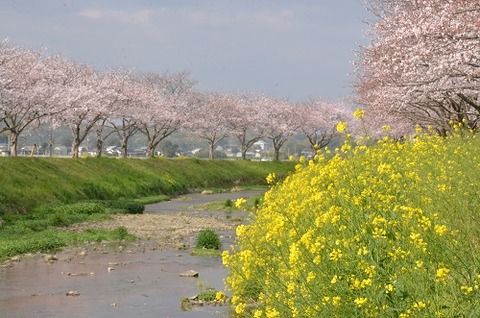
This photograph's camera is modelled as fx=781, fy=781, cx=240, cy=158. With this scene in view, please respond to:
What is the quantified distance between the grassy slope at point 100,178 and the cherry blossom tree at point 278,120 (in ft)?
100

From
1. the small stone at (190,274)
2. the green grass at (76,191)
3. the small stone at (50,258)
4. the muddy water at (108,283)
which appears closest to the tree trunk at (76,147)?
the green grass at (76,191)

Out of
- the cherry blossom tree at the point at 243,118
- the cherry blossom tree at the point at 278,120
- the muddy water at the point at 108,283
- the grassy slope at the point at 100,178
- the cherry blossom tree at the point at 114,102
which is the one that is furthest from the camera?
the cherry blossom tree at the point at 278,120

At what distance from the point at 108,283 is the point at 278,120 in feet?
297

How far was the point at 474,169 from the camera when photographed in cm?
1446

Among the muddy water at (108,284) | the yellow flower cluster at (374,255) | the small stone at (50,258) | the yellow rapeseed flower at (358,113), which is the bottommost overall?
the muddy water at (108,284)

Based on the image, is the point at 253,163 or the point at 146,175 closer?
the point at 146,175

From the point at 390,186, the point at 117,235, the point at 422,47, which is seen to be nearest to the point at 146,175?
the point at 117,235

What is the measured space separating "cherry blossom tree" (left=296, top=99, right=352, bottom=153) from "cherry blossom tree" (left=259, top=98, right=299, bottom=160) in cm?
102

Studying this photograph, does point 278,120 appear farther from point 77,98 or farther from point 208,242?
point 208,242

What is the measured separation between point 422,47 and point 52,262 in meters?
12.3

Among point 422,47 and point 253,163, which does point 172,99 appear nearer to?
point 253,163

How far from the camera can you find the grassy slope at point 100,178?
34938 millimetres

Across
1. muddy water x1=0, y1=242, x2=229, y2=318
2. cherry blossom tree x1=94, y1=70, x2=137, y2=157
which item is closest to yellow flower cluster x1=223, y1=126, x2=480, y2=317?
muddy water x1=0, y1=242, x2=229, y2=318

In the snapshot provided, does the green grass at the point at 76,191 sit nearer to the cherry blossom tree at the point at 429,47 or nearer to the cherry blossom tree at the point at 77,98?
the cherry blossom tree at the point at 77,98
